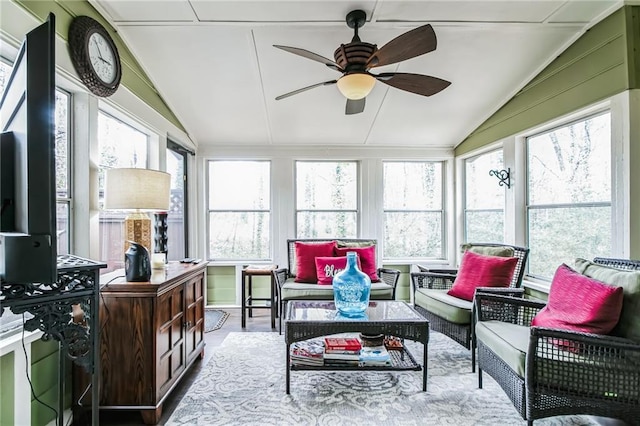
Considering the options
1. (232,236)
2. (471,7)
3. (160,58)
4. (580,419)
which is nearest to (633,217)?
(580,419)

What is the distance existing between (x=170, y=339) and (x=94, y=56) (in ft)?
6.59

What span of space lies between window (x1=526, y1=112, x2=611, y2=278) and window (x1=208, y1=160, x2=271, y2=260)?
10.5ft

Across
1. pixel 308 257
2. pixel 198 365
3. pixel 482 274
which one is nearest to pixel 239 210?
pixel 308 257

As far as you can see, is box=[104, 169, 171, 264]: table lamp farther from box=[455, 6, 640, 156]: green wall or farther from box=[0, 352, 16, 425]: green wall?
box=[455, 6, 640, 156]: green wall

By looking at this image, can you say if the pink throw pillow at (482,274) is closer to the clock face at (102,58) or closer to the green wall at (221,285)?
the green wall at (221,285)

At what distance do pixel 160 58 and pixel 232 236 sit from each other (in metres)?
2.47

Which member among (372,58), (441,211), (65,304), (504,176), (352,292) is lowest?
(352,292)

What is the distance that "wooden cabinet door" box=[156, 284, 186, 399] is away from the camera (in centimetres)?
203

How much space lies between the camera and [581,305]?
1851 millimetres

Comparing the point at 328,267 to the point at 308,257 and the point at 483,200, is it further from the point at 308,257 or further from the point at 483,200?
the point at 483,200

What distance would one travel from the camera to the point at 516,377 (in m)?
1.85

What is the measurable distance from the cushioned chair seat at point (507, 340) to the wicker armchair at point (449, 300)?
0.41 m

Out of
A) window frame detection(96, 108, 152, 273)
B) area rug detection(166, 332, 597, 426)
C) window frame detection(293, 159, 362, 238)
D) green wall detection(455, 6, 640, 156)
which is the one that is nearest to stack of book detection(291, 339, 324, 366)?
area rug detection(166, 332, 597, 426)

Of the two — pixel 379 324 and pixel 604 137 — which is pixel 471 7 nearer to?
pixel 604 137
